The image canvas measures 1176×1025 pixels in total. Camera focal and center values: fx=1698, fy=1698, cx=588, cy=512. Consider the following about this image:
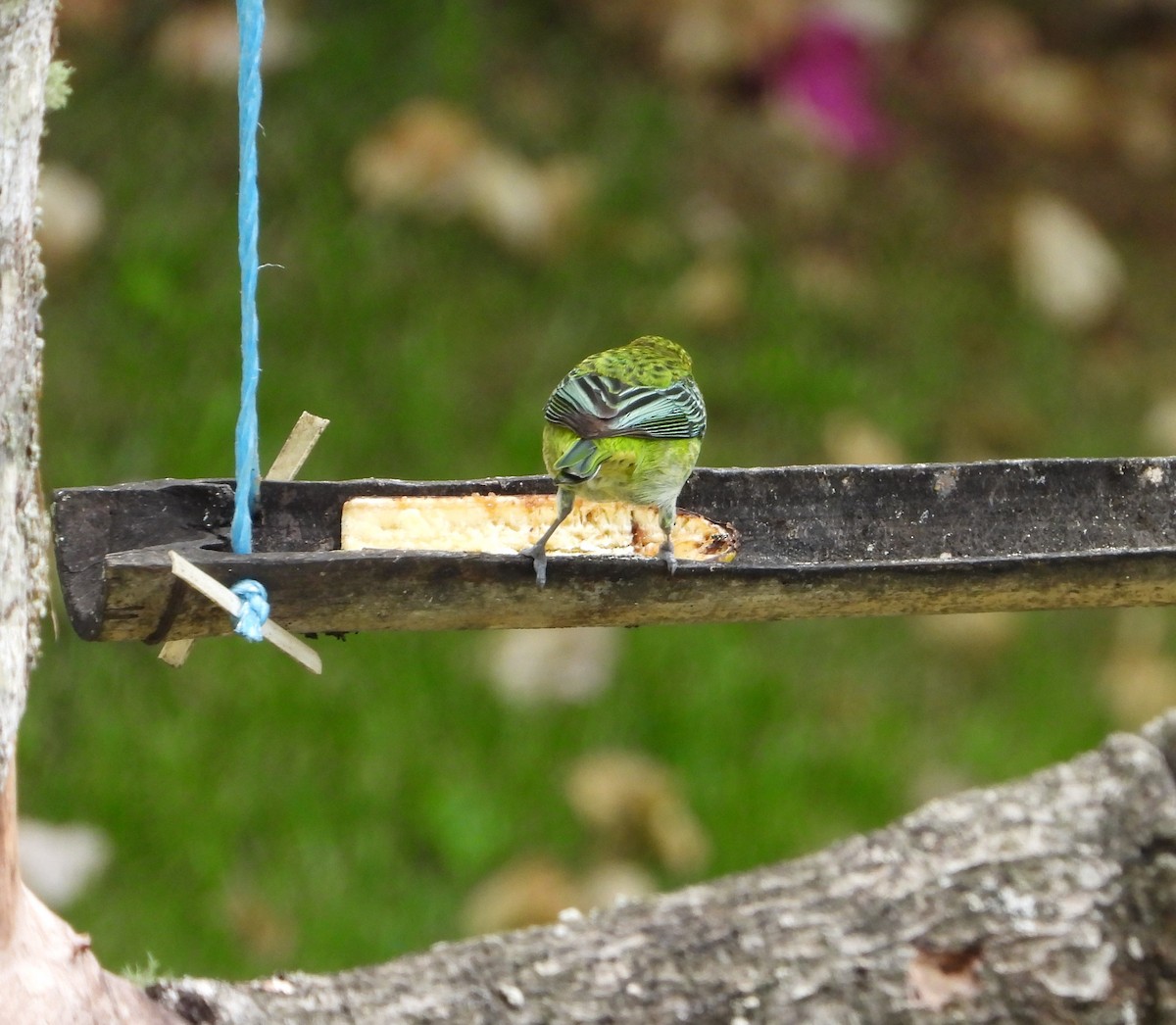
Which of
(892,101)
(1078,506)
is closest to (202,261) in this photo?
(892,101)

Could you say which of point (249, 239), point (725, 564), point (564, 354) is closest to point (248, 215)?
point (249, 239)

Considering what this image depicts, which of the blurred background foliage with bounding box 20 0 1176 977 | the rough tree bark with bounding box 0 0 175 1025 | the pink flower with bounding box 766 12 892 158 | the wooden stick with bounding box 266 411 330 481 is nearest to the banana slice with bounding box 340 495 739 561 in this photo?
the wooden stick with bounding box 266 411 330 481

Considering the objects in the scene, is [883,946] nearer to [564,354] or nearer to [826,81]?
[564,354]

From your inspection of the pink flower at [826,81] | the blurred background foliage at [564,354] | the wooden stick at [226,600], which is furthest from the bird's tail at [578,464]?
the pink flower at [826,81]

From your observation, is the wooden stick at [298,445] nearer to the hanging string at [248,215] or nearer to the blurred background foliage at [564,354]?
the hanging string at [248,215]

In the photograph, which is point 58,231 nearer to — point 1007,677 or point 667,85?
point 667,85
